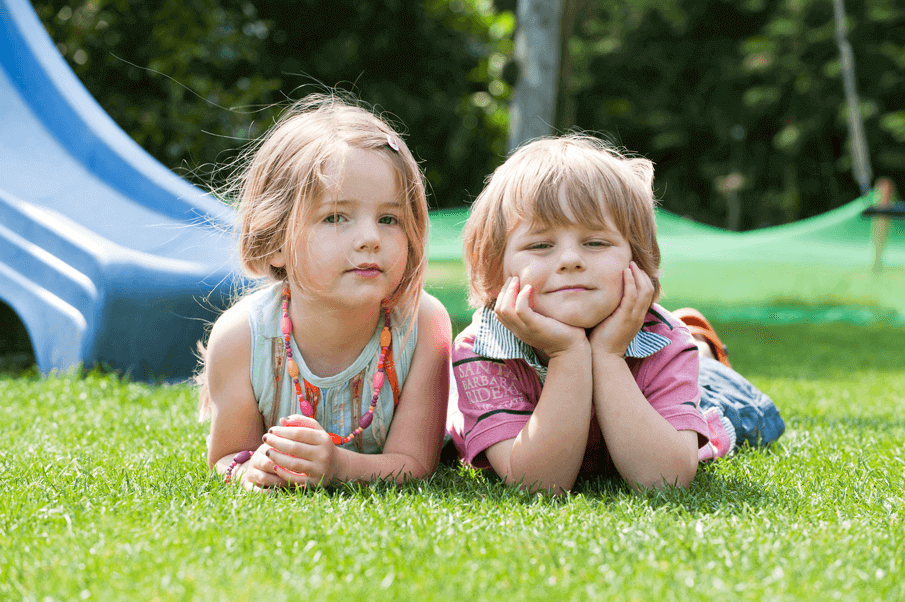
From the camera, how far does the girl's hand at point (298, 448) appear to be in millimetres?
2074

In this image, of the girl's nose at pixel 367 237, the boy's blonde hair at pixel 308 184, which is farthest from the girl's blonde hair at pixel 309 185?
the girl's nose at pixel 367 237

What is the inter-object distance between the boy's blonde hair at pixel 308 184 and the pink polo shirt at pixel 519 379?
26 centimetres

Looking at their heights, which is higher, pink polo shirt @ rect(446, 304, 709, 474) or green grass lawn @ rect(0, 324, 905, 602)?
pink polo shirt @ rect(446, 304, 709, 474)

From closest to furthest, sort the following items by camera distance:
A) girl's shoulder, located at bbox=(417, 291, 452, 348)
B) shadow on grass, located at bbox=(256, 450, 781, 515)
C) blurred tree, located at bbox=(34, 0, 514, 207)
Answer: shadow on grass, located at bbox=(256, 450, 781, 515), girl's shoulder, located at bbox=(417, 291, 452, 348), blurred tree, located at bbox=(34, 0, 514, 207)

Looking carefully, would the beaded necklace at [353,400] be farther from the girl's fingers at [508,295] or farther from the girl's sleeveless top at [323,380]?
the girl's fingers at [508,295]

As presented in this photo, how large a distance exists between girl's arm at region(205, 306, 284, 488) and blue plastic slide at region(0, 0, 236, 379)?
114cm

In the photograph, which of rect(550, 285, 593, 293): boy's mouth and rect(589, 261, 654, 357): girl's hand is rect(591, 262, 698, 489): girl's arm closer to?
rect(589, 261, 654, 357): girl's hand

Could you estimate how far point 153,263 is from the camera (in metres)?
4.22

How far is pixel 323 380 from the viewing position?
2371 millimetres

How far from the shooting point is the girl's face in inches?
85.2

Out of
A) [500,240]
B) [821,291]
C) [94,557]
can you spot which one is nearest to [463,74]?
[821,291]

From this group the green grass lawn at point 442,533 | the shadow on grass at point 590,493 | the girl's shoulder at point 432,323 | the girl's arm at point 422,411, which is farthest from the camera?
the girl's shoulder at point 432,323

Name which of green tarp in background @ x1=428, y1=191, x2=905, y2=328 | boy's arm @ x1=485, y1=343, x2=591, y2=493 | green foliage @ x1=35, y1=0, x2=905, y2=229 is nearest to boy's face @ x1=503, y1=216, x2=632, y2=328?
boy's arm @ x1=485, y1=343, x2=591, y2=493

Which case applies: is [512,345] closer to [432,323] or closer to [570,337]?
[570,337]
